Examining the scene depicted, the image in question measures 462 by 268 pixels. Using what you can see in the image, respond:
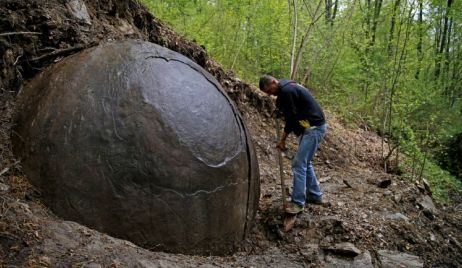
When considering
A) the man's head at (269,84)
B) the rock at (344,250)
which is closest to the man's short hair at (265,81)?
the man's head at (269,84)

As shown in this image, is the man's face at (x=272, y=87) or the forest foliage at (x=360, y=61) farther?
the forest foliage at (x=360, y=61)

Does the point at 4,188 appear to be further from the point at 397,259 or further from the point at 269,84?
the point at 397,259

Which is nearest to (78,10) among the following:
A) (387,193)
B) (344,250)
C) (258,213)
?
(258,213)

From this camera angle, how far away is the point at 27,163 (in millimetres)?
3355

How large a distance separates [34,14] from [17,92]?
2.85 feet

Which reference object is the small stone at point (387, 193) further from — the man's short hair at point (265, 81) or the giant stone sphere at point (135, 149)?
the giant stone sphere at point (135, 149)

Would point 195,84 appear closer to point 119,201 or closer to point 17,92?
point 119,201

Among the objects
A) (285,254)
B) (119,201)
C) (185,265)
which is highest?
(119,201)

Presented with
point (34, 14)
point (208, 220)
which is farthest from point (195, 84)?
point (34, 14)

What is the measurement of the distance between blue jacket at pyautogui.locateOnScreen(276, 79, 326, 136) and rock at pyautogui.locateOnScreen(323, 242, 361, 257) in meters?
1.40

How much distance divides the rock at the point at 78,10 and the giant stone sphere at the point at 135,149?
3.71ft

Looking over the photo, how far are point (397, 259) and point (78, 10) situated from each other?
181 inches

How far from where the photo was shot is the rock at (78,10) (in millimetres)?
4715

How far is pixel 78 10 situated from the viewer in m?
4.80
